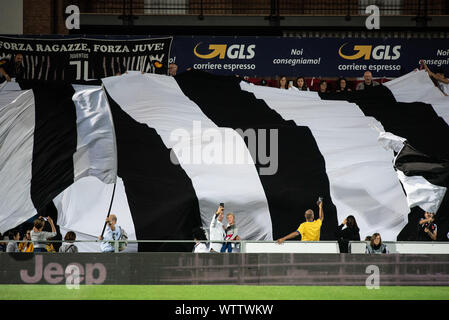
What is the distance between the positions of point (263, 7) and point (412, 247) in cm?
1362

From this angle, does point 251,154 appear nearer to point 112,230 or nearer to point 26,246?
point 112,230

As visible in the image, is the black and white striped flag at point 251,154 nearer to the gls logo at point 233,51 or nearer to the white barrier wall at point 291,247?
the white barrier wall at point 291,247

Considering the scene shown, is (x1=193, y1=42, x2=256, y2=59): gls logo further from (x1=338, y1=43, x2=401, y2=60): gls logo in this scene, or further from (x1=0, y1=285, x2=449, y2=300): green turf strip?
(x1=0, y1=285, x2=449, y2=300): green turf strip

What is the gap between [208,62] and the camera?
18281 mm

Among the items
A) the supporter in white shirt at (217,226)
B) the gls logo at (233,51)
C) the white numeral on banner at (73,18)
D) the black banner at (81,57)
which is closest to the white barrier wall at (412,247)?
the supporter in white shirt at (217,226)

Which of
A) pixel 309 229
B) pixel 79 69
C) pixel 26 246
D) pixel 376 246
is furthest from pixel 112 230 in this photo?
pixel 79 69

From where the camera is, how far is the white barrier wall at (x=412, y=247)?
10305 millimetres

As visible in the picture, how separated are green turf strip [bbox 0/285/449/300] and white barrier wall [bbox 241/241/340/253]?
520 millimetres

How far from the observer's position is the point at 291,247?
10469 mm

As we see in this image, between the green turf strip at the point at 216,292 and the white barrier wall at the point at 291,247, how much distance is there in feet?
1.71

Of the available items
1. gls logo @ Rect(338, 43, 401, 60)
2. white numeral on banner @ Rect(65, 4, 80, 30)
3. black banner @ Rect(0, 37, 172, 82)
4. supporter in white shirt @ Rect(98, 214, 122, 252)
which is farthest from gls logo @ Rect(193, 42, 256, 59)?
supporter in white shirt @ Rect(98, 214, 122, 252)
